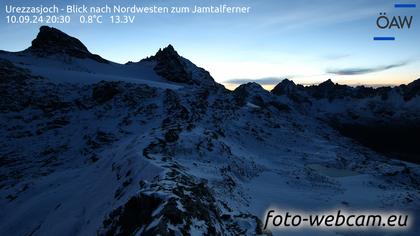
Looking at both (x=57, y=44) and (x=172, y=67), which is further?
(x=172, y=67)

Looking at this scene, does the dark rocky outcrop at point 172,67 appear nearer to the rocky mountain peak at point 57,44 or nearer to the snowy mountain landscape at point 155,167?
the rocky mountain peak at point 57,44

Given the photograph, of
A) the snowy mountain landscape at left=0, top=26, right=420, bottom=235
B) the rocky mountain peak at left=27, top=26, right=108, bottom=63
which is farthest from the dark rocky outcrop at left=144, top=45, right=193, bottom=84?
the snowy mountain landscape at left=0, top=26, right=420, bottom=235

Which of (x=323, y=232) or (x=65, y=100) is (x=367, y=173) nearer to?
(x=323, y=232)

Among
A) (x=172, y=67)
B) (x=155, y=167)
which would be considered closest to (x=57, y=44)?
(x=172, y=67)

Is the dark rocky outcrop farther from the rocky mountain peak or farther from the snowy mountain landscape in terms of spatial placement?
the snowy mountain landscape

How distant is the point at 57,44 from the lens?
85000 mm

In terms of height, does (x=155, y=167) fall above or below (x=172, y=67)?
below

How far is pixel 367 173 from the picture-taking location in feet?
125

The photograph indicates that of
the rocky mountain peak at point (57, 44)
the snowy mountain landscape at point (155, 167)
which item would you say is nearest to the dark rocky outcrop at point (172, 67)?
the rocky mountain peak at point (57, 44)

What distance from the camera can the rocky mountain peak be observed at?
81.5 meters

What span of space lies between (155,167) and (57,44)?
82034mm

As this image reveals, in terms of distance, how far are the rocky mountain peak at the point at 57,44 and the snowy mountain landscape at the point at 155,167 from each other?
3050cm

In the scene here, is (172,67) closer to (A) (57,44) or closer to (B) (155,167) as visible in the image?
(A) (57,44)

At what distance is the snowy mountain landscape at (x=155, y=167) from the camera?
12562mm
